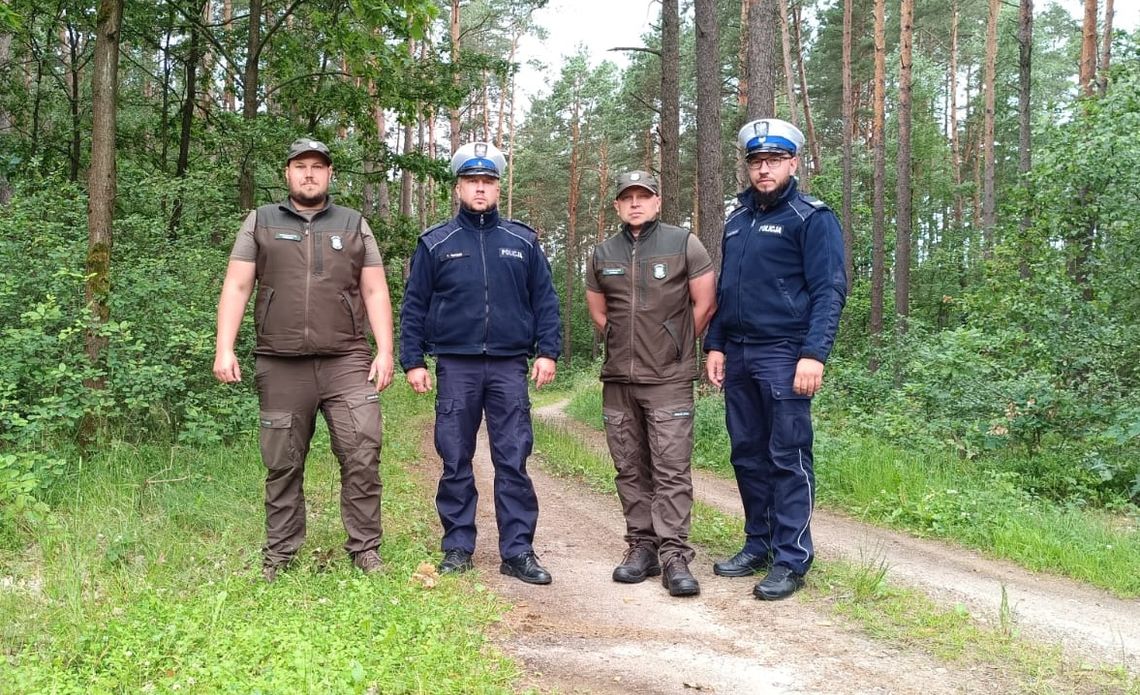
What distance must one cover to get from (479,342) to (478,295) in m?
0.28

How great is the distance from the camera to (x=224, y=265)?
9172 millimetres

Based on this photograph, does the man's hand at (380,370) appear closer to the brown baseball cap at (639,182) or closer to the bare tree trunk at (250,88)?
the brown baseball cap at (639,182)

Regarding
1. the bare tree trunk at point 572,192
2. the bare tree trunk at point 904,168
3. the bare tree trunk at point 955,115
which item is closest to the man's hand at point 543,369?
the bare tree trunk at point 904,168

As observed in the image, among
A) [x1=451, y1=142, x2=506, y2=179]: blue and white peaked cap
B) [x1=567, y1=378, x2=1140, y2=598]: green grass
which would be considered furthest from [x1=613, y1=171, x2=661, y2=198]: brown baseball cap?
[x1=567, y1=378, x2=1140, y2=598]: green grass

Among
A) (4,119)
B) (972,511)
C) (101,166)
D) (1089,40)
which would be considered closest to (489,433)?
(101,166)

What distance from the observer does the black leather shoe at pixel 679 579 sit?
4.48m

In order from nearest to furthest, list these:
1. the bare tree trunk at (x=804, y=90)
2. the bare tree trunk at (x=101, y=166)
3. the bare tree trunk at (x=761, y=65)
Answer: the bare tree trunk at (x=101, y=166) → the bare tree trunk at (x=761, y=65) → the bare tree trunk at (x=804, y=90)

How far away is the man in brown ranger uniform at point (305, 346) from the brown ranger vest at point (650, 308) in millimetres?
1353

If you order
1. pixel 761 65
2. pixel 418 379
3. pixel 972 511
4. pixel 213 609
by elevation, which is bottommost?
pixel 972 511

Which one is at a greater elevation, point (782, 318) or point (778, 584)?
point (782, 318)

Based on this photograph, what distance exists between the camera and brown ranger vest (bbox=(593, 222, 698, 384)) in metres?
4.86

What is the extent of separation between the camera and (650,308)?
16.0 feet

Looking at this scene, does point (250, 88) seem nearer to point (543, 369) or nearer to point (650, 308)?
point (543, 369)

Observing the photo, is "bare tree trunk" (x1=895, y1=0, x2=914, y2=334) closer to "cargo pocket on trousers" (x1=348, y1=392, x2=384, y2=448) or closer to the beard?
the beard
